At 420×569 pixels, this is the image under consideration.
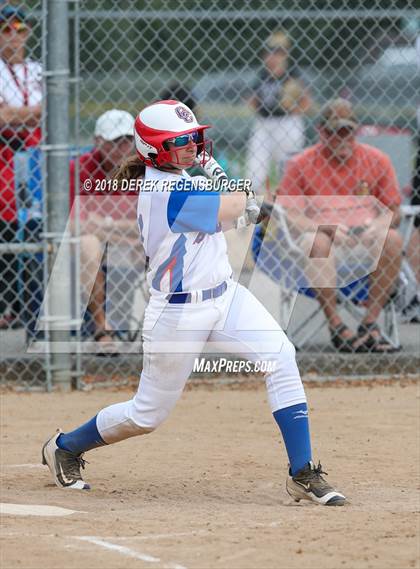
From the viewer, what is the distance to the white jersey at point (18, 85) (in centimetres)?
754

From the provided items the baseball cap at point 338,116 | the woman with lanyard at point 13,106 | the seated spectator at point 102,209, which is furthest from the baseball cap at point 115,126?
the baseball cap at point 338,116

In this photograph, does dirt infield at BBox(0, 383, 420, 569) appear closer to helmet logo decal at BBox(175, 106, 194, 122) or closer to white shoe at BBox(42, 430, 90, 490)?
white shoe at BBox(42, 430, 90, 490)

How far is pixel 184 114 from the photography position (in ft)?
15.4

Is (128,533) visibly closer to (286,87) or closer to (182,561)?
(182,561)

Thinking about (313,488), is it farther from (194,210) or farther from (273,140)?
(273,140)

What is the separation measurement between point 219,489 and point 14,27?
392 cm

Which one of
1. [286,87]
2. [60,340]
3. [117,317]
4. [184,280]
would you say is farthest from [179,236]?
[286,87]

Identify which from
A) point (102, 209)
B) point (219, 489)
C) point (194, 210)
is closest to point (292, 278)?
point (102, 209)

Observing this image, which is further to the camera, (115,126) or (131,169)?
(115,126)

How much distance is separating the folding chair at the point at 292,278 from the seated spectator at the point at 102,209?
0.94 meters

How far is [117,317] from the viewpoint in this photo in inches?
312

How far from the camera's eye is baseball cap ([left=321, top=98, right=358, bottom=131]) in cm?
789

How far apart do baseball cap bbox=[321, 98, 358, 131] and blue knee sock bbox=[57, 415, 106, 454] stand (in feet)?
11.9

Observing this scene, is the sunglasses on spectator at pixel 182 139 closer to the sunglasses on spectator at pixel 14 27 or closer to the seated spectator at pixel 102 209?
the seated spectator at pixel 102 209
